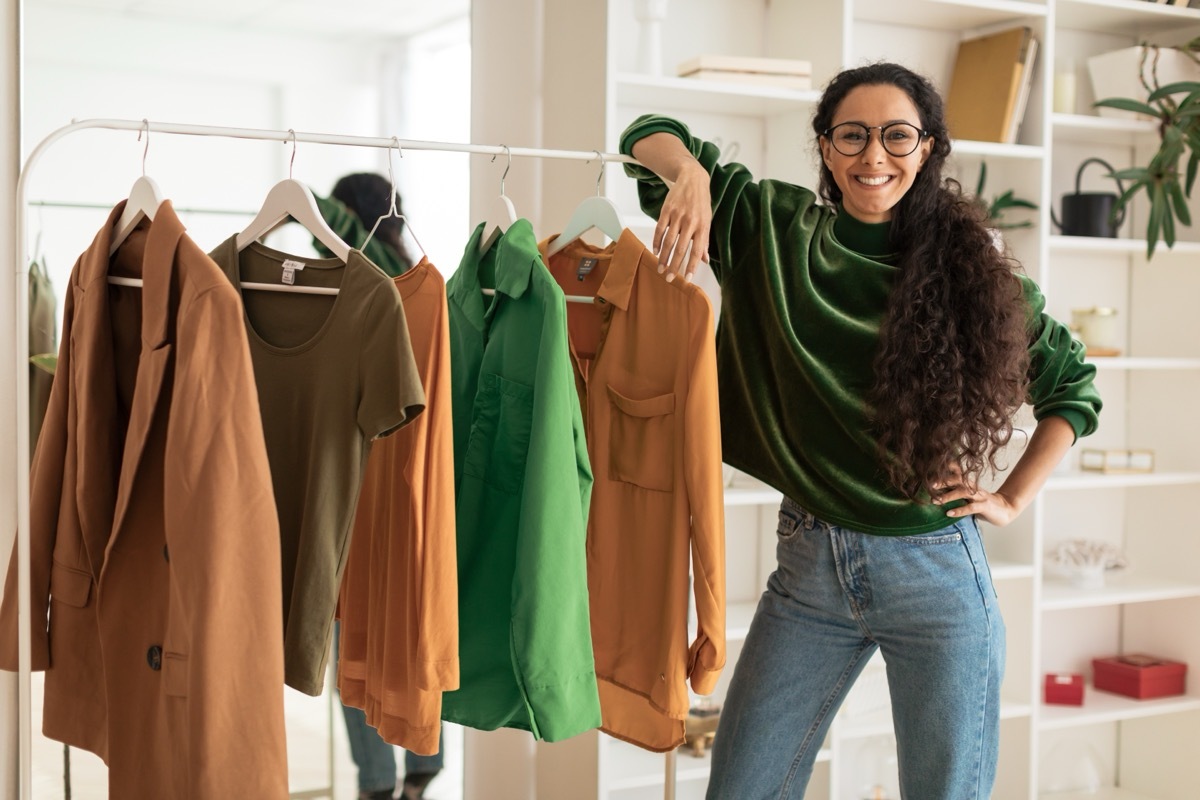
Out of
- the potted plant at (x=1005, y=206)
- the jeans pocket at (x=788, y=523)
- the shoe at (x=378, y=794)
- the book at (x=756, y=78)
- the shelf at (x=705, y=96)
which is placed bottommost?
the shoe at (x=378, y=794)

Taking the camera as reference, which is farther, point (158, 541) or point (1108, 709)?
point (1108, 709)

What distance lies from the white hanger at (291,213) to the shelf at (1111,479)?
216 cm

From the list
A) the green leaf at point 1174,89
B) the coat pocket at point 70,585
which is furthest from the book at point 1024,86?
the coat pocket at point 70,585

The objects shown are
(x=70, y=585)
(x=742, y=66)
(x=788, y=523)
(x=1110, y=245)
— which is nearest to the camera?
(x=70, y=585)

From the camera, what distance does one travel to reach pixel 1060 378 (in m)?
1.93

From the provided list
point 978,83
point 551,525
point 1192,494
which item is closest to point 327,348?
point 551,525

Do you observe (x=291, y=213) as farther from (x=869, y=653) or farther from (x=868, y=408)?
(x=869, y=653)

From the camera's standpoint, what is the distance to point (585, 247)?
6.15ft

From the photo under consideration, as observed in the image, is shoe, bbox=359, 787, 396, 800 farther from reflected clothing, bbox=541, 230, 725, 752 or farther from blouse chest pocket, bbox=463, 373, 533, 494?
blouse chest pocket, bbox=463, 373, 533, 494

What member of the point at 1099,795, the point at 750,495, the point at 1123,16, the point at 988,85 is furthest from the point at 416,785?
the point at 1123,16

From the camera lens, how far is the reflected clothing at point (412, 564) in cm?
152

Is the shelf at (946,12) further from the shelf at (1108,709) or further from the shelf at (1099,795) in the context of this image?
the shelf at (1099,795)

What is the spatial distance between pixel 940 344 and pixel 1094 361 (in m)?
1.57

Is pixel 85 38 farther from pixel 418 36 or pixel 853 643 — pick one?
pixel 853 643
